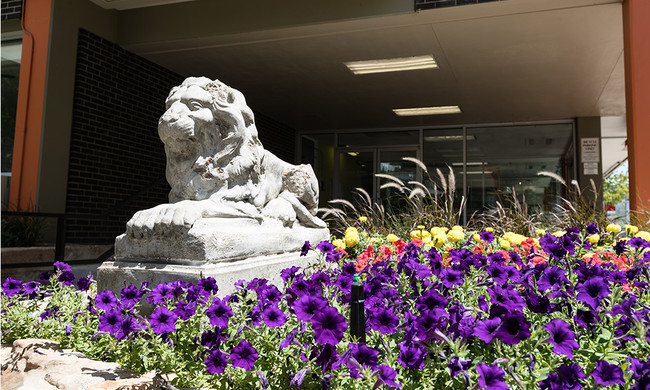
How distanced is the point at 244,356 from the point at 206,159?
1759 millimetres

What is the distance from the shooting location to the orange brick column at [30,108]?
6012mm

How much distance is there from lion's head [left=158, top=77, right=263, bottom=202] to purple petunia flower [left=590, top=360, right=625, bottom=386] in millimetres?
2297

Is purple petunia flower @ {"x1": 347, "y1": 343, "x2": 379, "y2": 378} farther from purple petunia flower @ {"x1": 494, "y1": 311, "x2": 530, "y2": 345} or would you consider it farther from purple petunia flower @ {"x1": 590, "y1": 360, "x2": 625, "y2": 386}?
purple petunia flower @ {"x1": 590, "y1": 360, "x2": 625, "y2": 386}

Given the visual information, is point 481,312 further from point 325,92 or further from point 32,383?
point 325,92

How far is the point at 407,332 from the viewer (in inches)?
47.6

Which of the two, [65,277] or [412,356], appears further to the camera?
[65,277]

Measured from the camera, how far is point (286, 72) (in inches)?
311

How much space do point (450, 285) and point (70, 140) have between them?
6.46 meters

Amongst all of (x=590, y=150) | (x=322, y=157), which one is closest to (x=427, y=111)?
(x=322, y=157)

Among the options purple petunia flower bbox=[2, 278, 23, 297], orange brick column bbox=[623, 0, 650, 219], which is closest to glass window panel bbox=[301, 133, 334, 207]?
orange brick column bbox=[623, 0, 650, 219]

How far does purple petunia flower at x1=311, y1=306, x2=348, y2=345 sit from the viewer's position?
111 centimetres

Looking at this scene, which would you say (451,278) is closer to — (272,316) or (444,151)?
(272,316)

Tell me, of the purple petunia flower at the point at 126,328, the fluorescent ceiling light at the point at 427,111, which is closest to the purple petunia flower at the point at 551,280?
the purple petunia flower at the point at 126,328

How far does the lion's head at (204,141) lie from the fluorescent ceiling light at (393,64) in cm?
489
